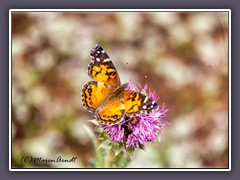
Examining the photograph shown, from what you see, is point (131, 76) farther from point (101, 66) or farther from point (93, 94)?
point (93, 94)

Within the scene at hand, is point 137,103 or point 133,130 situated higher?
point 137,103

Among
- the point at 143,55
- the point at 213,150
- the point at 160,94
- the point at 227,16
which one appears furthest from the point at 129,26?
the point at 213,150

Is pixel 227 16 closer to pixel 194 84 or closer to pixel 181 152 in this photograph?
pixel 194 84

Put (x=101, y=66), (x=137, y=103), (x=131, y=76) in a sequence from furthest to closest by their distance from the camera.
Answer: (x=131, y=76), (x=101, y=66), (x=137, y=103)

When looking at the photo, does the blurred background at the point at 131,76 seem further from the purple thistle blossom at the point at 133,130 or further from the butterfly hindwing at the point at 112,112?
the butterfly hindwing at the point at 112,112

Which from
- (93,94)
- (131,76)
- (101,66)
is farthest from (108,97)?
(131,76)

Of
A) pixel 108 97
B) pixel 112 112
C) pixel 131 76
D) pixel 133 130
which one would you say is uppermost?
pixel 131 76
